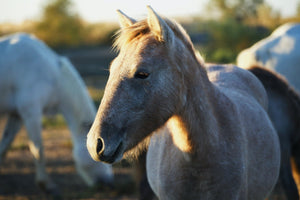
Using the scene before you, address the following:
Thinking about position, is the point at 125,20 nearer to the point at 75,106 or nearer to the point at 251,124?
the point at 251,124

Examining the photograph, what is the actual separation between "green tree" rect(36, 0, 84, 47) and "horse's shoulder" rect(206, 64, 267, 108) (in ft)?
77.8

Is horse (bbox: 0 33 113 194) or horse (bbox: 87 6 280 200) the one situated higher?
horse (bbox: 87 6 280 200)

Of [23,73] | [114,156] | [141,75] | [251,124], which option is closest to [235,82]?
[251,124]

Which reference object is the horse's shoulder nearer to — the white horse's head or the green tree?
the white horse's head

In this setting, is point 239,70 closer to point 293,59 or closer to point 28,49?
point 293,59

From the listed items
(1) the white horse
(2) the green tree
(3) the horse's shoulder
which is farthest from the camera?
(2) the green tree

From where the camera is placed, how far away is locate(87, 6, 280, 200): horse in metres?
1.82

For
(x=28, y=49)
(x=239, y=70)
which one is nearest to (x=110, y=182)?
(x=28, y=49)

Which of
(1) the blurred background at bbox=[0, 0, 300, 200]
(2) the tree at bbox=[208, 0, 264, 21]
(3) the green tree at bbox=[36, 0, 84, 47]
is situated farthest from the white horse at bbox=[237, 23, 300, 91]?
(3) the green tree at bbox=[36, 0, 84, 47]

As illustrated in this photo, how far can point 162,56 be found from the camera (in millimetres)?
1891

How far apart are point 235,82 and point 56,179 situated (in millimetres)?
4152

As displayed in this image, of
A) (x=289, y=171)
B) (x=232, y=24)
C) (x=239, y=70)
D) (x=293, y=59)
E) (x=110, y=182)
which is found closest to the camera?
(x=239, y=70)

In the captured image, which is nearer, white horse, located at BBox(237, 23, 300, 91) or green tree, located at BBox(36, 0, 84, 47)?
white horse, located at BBox(237, 23, 300, 91)

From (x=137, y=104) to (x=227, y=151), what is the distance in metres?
0.72
